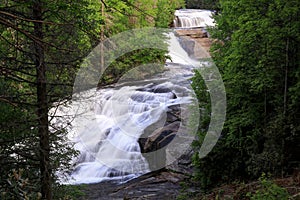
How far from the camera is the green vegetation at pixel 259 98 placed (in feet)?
24.2

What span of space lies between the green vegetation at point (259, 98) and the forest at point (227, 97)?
0.06ft

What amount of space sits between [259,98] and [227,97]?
2.68 ft

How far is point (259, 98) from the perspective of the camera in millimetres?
8617

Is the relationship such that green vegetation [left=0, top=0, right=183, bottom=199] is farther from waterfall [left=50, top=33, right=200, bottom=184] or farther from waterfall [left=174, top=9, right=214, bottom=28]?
waterfall [left=174, top=9, right=214, bottom=28]

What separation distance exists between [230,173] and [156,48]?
492 inches

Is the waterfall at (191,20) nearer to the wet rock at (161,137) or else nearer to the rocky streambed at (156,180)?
the rocky streambed at (156,180)

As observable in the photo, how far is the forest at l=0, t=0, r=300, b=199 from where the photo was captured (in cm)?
594

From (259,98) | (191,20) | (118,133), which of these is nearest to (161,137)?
(118,133)

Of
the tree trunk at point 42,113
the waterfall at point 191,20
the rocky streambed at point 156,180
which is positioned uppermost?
the waterfall at point 191,20

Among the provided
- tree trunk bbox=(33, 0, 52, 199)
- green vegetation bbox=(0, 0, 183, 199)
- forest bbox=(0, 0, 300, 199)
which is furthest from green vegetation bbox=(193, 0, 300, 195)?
tree trunk bbox=(33, 0, 52, 199)

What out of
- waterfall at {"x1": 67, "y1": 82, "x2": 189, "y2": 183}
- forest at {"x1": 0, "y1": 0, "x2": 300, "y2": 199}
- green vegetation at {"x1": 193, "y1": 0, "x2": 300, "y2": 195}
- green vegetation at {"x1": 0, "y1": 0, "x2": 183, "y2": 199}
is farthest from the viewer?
waterfall at {"x1": 67, "y1": 82, "x2": 189, "y2": 183}

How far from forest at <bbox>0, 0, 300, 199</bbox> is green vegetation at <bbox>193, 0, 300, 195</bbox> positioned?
0.06ft

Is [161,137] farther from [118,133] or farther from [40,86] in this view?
[40,86]

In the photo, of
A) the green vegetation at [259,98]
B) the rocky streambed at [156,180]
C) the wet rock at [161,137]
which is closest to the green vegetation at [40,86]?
the green vegetation at [259,98]
